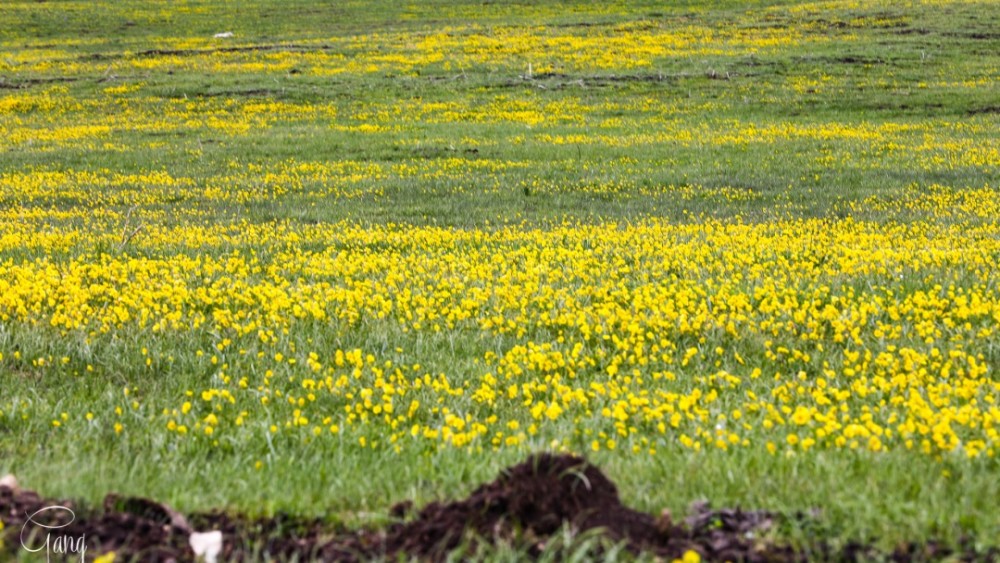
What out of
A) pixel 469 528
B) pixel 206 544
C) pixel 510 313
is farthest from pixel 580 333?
pixel 206 544

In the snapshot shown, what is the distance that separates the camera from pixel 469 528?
132 inches

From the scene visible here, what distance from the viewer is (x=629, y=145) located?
77.5 feet

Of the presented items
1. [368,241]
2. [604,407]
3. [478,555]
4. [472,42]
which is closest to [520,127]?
[368,241]

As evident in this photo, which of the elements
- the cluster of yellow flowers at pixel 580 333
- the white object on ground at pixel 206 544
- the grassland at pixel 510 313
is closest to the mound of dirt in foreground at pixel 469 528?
the white object on ground at pixel 206 544

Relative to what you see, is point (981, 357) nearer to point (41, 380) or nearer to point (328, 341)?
point (328, 341)

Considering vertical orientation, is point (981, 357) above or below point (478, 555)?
below

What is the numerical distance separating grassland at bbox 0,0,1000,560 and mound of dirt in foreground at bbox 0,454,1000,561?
18 centimetres

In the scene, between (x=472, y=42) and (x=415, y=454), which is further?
(x=472, y=42)

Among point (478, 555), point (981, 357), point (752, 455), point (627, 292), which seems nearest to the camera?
point (478, 555)

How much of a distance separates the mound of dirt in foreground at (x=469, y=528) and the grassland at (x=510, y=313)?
0.58ft

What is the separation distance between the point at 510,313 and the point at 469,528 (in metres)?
4.22

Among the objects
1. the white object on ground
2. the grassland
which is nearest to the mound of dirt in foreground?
the white object on ground

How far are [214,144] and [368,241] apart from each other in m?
14.7

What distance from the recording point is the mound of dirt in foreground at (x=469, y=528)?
3312 millimetres
